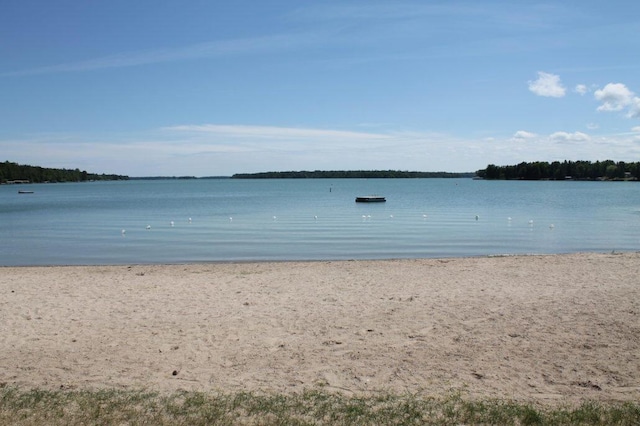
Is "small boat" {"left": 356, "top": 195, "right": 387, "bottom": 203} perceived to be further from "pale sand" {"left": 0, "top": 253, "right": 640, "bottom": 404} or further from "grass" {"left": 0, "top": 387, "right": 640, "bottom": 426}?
"grass" {"left": 0, "top": 387, "right": 640, "bottom": 426}

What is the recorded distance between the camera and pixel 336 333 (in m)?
9.25

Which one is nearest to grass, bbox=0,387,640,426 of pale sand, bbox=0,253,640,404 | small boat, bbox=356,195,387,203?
pale sand, bbox=0,253,640,404

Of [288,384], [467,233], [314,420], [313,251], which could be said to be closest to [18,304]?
[288,384]

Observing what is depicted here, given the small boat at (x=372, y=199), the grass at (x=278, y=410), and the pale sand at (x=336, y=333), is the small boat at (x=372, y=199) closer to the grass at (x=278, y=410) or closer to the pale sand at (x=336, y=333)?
the pale sand at (x=336, y=333)

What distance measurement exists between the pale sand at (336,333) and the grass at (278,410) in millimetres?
401

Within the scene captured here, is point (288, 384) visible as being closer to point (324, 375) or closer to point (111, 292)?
point (324, 375)

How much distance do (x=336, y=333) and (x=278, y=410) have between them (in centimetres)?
347

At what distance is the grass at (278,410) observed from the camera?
552 centimetres

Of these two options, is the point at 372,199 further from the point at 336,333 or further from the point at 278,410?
the point at 278,410

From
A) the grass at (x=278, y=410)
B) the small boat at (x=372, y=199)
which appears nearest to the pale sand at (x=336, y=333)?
the grass at (x=278, y=410)

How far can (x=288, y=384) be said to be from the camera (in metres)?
6.86

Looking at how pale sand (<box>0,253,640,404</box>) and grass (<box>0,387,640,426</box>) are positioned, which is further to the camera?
pale sand (<box>0,253,640,404</box>)

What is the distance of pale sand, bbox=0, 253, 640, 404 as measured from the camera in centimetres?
698

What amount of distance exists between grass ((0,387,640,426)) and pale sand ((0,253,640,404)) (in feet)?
1.32
